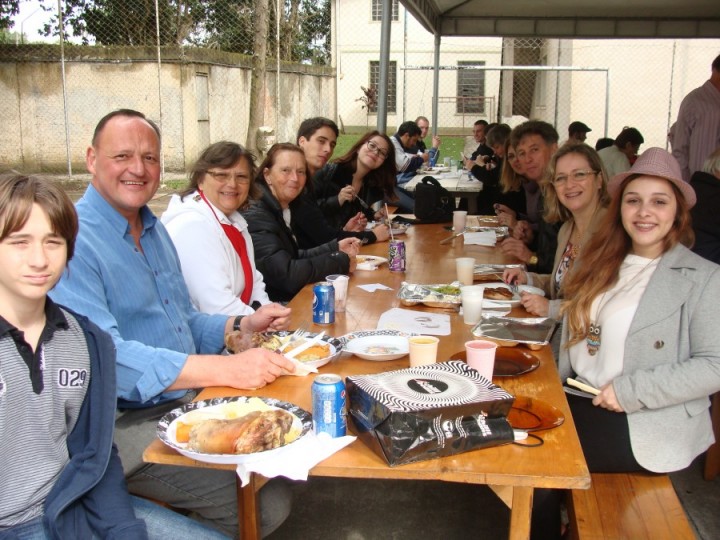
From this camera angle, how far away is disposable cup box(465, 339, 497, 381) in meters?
1.95

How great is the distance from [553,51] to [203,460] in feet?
53.6

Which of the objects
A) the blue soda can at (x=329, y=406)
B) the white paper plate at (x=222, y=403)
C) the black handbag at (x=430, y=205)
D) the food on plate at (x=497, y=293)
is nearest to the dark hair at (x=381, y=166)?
the black handbag at (x=430, y=205)

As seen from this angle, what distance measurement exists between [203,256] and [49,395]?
4.30ft

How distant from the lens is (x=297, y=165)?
12.1ft

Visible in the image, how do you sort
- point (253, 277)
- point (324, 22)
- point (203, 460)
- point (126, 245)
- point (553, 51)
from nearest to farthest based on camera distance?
point (203, 460) → point (126, 245) → point (253, 277) → point (553, 51) → point (324, 22)

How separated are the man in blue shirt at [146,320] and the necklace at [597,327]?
105 centimetres

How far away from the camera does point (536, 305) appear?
2.75 m

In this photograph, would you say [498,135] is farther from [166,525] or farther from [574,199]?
[166,525]

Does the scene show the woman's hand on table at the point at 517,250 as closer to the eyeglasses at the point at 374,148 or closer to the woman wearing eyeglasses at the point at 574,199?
the woman wearing eyeglasses at the point at 574,199

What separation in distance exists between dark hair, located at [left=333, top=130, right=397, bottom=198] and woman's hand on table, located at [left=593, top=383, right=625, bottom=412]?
3.75 m

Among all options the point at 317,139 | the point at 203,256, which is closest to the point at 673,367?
the point at 203,256

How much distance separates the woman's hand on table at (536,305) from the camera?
2.74m

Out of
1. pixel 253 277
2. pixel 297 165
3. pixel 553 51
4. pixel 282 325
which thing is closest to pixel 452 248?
pixel 297 165

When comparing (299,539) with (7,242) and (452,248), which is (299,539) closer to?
(7,242)
